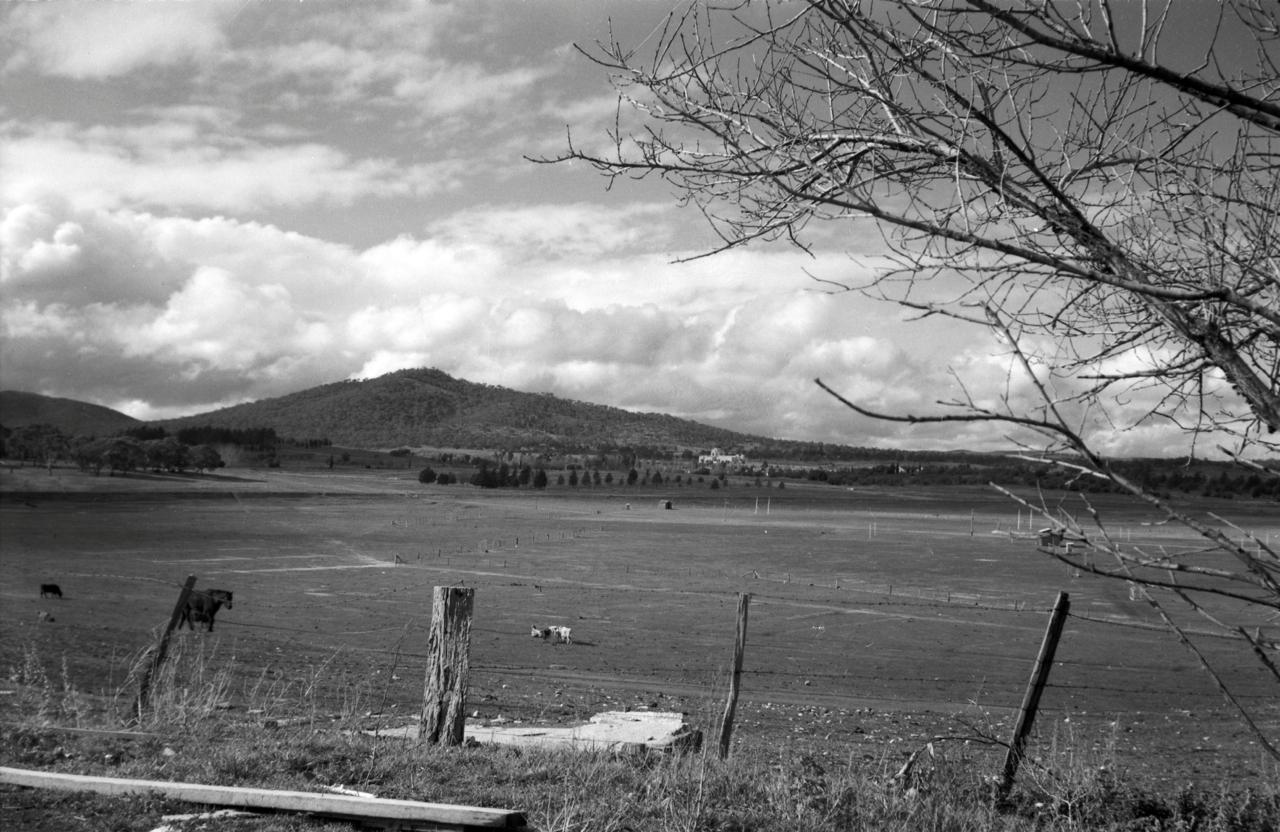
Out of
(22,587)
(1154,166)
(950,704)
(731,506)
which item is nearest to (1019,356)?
(1154,166)

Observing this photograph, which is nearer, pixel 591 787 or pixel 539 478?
pixel 591 787

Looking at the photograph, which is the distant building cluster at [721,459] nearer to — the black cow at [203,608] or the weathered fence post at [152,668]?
the black cow at [203,608]

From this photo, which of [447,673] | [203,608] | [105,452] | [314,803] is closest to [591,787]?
[314,803]

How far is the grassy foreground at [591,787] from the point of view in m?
5.36

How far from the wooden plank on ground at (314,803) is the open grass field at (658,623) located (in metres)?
2.53

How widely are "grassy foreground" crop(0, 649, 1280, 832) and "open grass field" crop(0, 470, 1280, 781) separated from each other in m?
0.78

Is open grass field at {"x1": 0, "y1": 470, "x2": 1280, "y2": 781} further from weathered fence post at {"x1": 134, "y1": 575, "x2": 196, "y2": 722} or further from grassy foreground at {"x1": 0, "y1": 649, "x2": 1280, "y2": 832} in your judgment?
weathered fence post at {"x1": 134, "y1": 575, "x2": 196, "y2": 722}

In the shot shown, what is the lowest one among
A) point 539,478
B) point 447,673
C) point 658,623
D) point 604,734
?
point 658,623

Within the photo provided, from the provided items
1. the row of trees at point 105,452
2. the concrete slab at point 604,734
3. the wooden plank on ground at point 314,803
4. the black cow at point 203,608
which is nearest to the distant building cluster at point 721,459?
the row of trees at point 105,452

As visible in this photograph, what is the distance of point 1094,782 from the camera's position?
20.1ft

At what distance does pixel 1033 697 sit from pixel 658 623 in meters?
19.8

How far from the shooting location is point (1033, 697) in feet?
23.4

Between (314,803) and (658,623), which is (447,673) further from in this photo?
(658,623)

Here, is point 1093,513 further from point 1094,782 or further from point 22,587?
point 22,587
